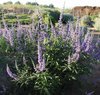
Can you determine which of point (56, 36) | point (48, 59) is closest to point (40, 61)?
point (48, 59)

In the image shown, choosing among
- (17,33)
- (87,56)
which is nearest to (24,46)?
(17,33)

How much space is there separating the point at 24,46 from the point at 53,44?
55cm

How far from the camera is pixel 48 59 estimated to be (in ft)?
19.0

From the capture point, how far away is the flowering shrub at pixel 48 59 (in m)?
5.53

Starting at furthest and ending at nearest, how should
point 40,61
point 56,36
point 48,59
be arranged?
point 56,36, point 48,59, point 40,61

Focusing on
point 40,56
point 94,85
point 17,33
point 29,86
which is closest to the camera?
point 40,56

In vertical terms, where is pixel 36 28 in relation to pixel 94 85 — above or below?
above

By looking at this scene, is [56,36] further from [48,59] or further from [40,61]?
[40,61]

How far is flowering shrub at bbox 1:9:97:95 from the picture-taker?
5531 mm

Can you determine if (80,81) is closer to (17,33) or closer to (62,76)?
(62,76)

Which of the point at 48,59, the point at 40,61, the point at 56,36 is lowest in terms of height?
the point at 48,59

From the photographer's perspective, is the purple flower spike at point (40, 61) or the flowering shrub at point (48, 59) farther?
the flowering shrub at point (48, 59)

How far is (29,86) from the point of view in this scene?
575cm

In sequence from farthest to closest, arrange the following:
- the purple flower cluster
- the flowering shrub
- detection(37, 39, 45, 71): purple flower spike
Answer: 1. the purple flower cluster
2. the flowering shrub
3. detection(37, 39, 45, 71): purple flower spike
